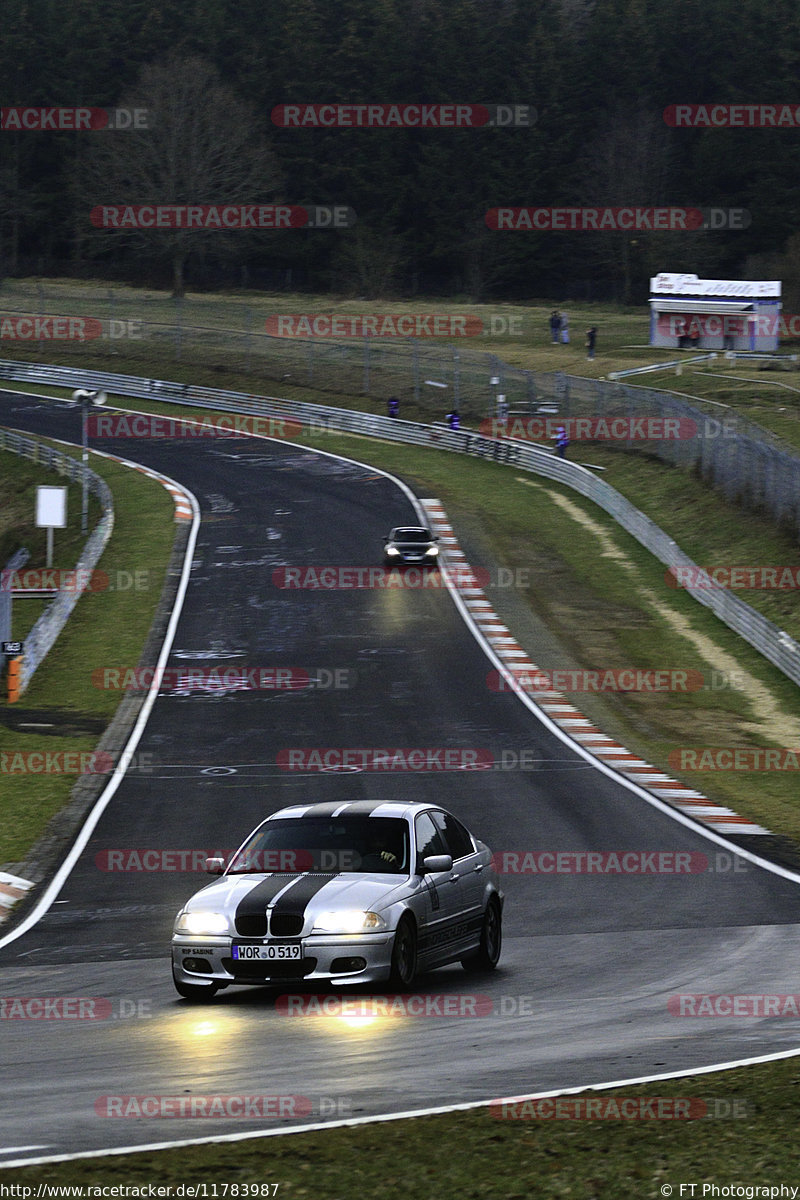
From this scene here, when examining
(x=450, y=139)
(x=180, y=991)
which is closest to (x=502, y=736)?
(x=180, y=991)

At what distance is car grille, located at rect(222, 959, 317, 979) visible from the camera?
11.0 metres

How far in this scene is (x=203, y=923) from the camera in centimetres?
1122

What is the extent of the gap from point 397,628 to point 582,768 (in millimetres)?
12050

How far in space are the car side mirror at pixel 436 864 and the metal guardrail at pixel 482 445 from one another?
792 inches

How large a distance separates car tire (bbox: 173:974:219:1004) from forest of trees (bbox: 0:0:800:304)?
99.0 metres

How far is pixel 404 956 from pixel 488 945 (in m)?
1.39

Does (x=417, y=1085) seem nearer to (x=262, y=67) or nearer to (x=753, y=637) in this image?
(x=753, y=637)

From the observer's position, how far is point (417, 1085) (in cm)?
829

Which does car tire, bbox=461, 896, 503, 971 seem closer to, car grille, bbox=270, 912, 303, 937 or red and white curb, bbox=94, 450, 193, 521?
car grille, bbox=270, 912, 303, 937
